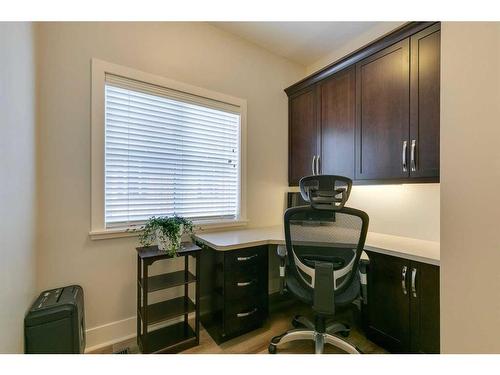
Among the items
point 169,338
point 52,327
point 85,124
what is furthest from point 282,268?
point 85,124

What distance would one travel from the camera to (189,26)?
6.72ft

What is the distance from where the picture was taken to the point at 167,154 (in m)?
1.96

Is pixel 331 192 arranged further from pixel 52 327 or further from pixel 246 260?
pixel 52 327

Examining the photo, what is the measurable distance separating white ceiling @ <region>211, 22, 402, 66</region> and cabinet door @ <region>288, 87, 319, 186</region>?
0.53 metres

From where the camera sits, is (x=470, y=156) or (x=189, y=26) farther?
(x=189, y=26)

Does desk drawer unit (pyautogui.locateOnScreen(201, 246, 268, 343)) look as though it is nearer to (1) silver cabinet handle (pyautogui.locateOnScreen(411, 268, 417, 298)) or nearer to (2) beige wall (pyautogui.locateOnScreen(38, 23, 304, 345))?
(2) beige wall (pyautogui.locateOnScreen(38, 23, 304, 345))

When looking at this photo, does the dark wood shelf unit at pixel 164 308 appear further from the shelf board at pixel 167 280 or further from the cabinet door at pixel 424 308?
the cabinet door at pixel 424 308

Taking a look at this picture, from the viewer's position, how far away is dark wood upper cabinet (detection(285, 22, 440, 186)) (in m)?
1.57

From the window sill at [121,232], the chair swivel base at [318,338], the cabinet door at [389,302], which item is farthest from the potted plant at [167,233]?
the cabinet door at [389,302]

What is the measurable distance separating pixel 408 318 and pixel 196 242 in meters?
1.69

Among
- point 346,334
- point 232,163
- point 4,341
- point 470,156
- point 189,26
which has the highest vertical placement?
point 189,26

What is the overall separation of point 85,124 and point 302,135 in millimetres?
2070
